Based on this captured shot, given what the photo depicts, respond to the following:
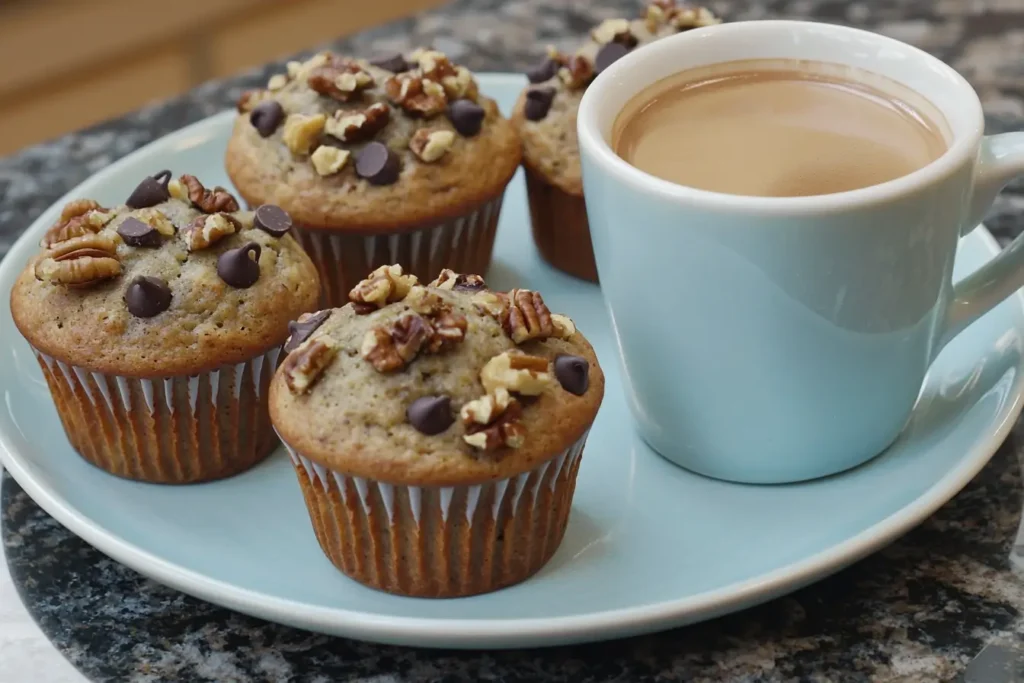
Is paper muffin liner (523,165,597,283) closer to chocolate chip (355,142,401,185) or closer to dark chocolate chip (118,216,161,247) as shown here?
chocolate chip (355,142,401,185)

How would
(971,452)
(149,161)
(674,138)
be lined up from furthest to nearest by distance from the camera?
1. (149,161)
2. (674,138)
3. (971,452)

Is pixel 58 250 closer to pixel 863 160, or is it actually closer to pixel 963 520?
pixel 863 160

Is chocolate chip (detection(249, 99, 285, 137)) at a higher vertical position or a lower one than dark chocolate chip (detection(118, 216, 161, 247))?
lower

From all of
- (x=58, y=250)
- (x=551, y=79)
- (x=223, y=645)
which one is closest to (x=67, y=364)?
(x=58, y=250)

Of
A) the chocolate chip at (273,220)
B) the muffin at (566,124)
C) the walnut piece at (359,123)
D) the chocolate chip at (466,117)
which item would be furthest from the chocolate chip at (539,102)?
the chocolate chip at (273,220)

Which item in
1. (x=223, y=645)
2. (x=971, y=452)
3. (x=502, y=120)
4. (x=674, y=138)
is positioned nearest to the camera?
(x=223, y=645)

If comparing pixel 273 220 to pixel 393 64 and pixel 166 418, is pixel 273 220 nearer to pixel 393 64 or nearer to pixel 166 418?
pixel 166 418

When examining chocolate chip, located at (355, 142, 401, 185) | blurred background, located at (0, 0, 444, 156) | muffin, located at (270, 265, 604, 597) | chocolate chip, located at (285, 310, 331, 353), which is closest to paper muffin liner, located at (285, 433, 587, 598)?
muffin, located at (270, 265, 604, 597)
